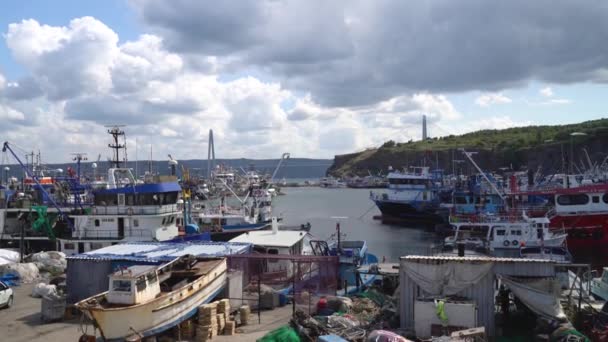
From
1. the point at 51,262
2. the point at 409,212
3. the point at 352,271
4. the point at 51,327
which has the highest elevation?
the point at 352,271

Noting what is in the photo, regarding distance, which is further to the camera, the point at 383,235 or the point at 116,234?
the point at 383,235

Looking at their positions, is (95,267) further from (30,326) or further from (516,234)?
(516,234)

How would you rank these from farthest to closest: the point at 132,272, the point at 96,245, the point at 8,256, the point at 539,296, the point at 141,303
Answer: the point at 96,245, the point at 8,256, the point at 132,272, the point at 539,296, the point at 141,303

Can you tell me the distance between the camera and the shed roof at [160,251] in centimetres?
2075

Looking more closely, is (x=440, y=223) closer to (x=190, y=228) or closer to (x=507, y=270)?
(x=190, y=228)

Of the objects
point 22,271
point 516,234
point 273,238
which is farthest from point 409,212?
point 22,271

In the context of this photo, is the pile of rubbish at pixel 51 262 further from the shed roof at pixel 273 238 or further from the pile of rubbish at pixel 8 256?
the shed roof at pixel 273 238

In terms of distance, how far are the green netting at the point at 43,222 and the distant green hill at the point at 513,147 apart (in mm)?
71500

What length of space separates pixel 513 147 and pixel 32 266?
5151 inches

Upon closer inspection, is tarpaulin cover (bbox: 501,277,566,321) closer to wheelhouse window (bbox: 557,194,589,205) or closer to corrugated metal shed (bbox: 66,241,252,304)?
corrugated metal shed (bbox: 66,241,252,304)

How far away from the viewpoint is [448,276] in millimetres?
15828

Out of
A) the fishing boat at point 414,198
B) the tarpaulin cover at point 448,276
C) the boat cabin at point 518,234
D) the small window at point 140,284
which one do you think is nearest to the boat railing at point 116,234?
the small window at point 140,284

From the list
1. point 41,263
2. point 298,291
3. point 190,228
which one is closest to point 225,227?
point 190,228

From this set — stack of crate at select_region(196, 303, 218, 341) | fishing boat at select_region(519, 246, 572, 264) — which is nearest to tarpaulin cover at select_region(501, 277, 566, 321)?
stack of crate at select_region(196, 303, 218, 341)
